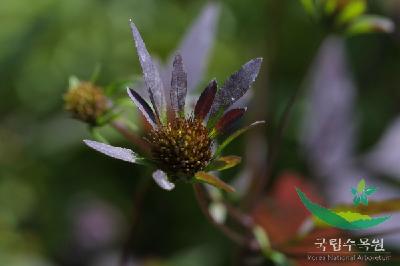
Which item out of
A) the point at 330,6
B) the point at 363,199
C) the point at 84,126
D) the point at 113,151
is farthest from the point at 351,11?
the point at 84,126

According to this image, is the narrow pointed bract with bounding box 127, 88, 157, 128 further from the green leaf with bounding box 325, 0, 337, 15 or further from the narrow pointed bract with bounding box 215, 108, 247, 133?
the green leaf with bounding box 325, 0, 337, 15

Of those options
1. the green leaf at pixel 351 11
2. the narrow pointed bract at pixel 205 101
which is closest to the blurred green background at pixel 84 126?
the green leaf at pixel 351 11

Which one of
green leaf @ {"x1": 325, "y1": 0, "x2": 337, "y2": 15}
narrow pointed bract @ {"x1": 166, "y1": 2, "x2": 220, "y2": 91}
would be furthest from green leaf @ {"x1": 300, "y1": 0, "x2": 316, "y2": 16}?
narrow pointed bract @ {"x1": 166, "y1": 2, "x2": 220, "y2": 91}

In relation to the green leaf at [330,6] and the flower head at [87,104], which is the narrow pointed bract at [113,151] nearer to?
the flower head at [87,104]

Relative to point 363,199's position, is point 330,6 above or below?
above

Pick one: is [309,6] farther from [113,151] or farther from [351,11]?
[113,151]

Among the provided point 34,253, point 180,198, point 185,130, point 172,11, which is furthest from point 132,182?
point 185,130
